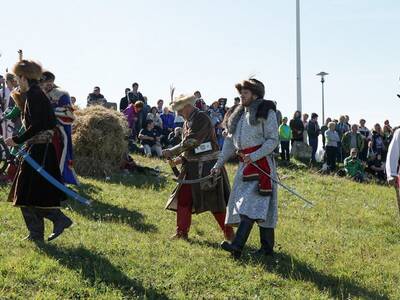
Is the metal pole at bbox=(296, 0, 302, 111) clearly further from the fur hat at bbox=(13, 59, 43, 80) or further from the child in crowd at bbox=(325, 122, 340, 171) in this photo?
the fur hat at bbox=(13, 59, 43, 80)

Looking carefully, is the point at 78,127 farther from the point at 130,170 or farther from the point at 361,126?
the point at 361,126

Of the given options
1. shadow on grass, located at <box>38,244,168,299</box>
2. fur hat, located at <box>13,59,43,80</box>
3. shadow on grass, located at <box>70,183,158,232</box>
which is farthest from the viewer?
shadow on grass, located at <box>70,183,158,232</box>

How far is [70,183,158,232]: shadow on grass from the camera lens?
833 cm

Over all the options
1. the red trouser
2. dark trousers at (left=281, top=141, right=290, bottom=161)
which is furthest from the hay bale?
dark trousers at (left=281, top=141, right=290, bottom=161)

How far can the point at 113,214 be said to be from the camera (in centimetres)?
895

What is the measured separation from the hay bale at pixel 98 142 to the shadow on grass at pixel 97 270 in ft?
22.7

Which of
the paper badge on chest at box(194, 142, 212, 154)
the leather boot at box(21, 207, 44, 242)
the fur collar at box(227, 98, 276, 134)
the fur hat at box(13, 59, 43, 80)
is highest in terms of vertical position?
the fur hat at box(13, 59, 43, 80)

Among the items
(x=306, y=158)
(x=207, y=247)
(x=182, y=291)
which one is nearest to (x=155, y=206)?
(x=207, y=247)

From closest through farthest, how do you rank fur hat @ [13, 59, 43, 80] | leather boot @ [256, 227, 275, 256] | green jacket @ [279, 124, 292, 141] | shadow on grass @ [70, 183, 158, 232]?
fur hat @ [13, 59, 43, 80], leather boot @ [256, 227, 275, 256], shadow on grass @ [70, 183, 158, 232], green jacket @ [279, 124, 292, 141]

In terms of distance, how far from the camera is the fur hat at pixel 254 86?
6.71m

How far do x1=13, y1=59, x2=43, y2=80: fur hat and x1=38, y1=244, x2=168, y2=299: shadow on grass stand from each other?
1716 mm

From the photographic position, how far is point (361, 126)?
21.7 meters

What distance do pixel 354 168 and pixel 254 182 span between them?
12639mm

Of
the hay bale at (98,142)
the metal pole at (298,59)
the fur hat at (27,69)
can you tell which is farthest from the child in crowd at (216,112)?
the fur hat at (27,69)
